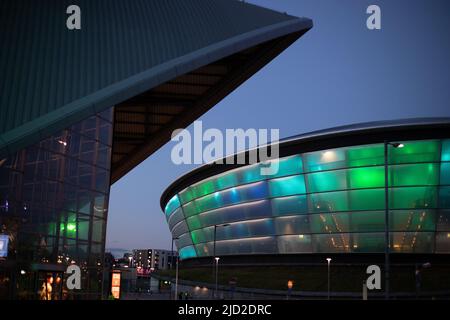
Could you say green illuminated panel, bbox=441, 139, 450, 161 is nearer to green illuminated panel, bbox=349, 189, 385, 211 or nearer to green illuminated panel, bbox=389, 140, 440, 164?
green illuminated panel, bbox=389, 140, 440, 164

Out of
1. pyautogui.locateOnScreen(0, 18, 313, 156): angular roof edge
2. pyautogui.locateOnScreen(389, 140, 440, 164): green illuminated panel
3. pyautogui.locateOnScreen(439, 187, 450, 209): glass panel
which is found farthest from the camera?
pyautogui.locateOnScreen(439, 187, 450, 209): glass panel

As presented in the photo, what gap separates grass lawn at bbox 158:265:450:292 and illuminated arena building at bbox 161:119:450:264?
2314 mm

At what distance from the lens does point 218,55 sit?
25.0 m

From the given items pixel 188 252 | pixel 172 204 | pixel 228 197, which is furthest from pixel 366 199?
pixel 172 204

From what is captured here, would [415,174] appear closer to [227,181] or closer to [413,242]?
[413,242]

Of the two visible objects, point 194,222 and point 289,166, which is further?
point 194,222

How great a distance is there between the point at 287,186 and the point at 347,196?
721 centimetres

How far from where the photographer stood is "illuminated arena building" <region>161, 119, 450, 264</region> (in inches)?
2034

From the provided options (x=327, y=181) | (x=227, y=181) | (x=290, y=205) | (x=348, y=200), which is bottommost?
(x=290, y=205)

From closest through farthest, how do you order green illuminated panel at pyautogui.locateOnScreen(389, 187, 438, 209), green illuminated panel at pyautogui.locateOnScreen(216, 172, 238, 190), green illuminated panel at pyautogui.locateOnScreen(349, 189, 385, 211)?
1. green illuminated panel at pyautogui.locateOnScreen(389, 187, 438, 209)
2. green illuminated panel at pyautogui.locateOnScreen(349, 189, 385, 211)
3. green illuminated panel at pyautogui.locateOnScreen(216, 172, 238, 190)

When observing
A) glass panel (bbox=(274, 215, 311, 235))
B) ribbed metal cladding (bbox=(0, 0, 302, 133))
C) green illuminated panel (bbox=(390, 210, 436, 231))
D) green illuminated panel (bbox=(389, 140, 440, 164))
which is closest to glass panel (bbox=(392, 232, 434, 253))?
green illuminated panel (bbox=(390, 210, 436, 231))

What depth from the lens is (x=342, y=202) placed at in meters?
56.1
